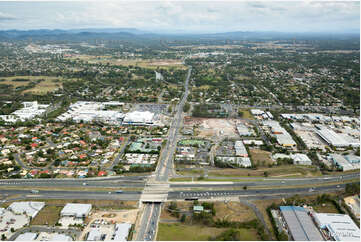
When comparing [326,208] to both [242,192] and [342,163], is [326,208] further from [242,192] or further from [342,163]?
[342,163]

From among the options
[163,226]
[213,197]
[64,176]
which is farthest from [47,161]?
[213,197]

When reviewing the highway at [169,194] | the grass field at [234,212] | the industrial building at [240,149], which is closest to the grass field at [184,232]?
the grass field at [234,212]

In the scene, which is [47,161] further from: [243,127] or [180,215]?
[243,127]

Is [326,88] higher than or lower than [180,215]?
higher

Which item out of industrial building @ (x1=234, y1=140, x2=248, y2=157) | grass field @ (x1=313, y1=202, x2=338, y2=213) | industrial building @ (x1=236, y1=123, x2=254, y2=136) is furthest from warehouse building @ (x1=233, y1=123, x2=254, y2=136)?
grass field @ (x1=313, y1=202, x2=338, y2=213)

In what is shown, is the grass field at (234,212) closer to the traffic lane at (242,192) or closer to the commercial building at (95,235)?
the traffic lane at (242,192)
